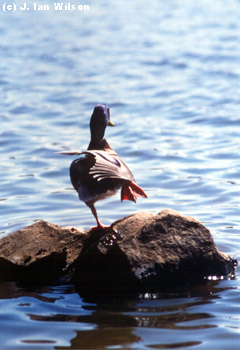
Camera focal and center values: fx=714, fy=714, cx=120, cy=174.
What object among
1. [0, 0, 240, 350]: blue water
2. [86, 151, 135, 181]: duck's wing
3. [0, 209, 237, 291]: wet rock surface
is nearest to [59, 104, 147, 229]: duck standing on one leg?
[86, 151, 135, 181]: duck's wing

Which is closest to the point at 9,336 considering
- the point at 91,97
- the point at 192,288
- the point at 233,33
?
the point at 192,288

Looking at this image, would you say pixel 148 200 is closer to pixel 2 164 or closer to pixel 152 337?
pixel 2 164

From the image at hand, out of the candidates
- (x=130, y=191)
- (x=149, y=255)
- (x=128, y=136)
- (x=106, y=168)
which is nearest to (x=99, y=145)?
(x=130, y=191)

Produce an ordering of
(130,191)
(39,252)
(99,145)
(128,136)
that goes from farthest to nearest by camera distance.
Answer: (128,136), (99,145), (130,191), (39,252)

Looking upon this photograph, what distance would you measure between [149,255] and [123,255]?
0.25 meters

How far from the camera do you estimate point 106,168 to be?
5957mm

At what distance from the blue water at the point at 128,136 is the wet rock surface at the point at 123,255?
151mm

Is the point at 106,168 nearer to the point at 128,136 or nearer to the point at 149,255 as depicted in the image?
the point at 149,255

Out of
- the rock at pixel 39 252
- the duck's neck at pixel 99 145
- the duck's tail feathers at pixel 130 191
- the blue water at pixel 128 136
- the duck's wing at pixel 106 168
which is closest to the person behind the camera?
the blue water at pixel 128 136

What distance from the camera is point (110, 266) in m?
5.98

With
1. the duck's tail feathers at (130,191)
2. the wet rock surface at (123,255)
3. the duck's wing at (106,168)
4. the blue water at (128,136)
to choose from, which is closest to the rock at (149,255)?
the wet rock surface at (123,255)

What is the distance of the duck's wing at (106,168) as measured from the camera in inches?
233

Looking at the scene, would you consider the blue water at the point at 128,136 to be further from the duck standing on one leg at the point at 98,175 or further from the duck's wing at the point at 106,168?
A: the duck's wing at the point at 106,168

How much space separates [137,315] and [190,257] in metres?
0.82
